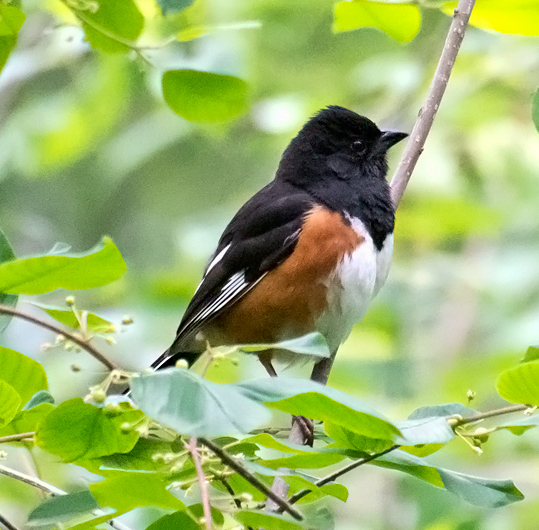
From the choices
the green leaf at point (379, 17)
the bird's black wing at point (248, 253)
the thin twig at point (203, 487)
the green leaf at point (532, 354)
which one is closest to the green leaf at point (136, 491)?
the thin twig at point (203, 487)

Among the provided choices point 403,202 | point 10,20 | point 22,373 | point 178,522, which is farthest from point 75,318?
point 403,202

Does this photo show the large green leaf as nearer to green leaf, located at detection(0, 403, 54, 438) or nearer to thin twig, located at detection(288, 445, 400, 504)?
green leaf, located at detection(0, 403, 54, 438)

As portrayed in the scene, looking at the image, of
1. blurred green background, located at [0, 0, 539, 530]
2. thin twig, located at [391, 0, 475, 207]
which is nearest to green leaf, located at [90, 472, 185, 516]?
thin twig, located at [391, 0, 475, 207]

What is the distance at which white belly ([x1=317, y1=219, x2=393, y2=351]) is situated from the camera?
2.63 meters

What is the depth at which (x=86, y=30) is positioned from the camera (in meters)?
1.63

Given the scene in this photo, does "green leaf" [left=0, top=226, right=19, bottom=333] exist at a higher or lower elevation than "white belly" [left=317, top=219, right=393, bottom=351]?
higher

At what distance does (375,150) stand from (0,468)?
6.84 ft

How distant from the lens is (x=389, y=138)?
304cm

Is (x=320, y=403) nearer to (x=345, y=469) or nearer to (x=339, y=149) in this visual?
(x=345, y=469)

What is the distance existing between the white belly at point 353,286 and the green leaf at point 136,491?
65.3 inches

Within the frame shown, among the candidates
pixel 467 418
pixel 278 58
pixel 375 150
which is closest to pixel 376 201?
pixel 375 150

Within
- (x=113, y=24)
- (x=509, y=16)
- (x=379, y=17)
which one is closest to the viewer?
(x=113, y=24)

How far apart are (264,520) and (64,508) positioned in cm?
34

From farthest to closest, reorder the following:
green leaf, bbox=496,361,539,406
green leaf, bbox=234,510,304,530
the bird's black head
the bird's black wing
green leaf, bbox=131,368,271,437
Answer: the bird's black head, the bird's black wing, green leaf, bbox=496,361,539,406, green leaf, bbox=234,510,304,530, green leaf, bbox=131,368,271,437
